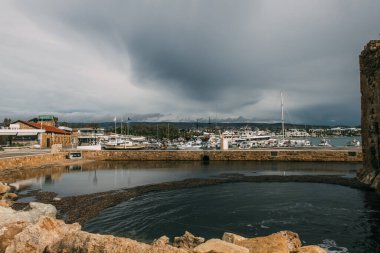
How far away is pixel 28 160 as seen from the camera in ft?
178

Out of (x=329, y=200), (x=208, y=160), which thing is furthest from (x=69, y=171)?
(x=329, y=200)

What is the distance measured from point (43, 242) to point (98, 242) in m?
3.26

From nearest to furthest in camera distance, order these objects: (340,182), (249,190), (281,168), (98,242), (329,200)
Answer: (98,242) → (329,200) → (249,190) → (340,182) → (281,168)

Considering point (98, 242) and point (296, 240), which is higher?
point (98, 242)

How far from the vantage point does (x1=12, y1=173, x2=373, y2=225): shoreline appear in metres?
23.8

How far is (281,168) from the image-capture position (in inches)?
1984

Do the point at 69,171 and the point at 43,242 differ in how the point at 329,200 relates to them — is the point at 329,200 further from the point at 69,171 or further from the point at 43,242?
the point at 69,171

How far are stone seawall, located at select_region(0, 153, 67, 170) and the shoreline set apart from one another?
74.7ft

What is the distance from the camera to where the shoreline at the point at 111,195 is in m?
23.8

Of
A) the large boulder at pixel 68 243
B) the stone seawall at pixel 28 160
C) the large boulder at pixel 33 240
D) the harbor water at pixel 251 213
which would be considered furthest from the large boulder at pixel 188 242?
the stone seawall at pixel 28 160

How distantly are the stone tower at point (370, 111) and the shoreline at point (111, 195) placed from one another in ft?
5.77

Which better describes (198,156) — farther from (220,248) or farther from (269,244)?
(220,248)

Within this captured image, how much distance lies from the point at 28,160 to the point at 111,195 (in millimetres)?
32107

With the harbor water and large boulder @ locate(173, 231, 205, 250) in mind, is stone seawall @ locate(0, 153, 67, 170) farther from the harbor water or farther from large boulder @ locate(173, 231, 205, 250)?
large boulder @ locate(173, 231, 205, 250)
